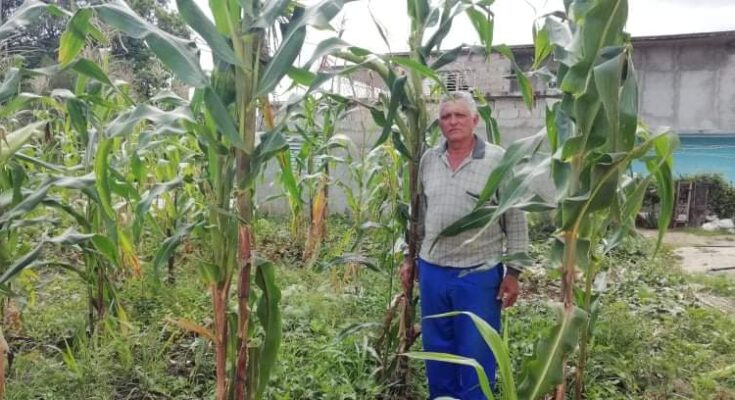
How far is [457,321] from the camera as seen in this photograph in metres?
2.59

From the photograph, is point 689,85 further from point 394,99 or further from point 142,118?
point 142,118

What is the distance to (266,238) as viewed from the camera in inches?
252

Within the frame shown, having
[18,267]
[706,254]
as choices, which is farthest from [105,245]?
[706,254]

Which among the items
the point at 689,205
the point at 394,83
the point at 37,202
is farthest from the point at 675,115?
the point at 37,202

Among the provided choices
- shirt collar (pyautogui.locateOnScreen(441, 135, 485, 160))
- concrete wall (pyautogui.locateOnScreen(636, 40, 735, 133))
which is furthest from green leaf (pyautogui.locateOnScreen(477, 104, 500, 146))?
concrete wall (pyautogui.locateOnScreen(636, 40, 735, 133))

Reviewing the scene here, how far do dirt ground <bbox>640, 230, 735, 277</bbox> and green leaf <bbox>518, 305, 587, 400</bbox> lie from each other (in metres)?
5.47

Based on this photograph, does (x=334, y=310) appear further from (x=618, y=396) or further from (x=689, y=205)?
(x=689, y=205)

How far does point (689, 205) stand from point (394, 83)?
9.81m

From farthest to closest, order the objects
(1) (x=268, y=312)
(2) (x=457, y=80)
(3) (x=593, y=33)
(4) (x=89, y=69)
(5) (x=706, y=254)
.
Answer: (5) (x=706, y=254)
(2) (x=457, y=80)
(1) (x=268, y=312)
(4) (x=89, y=69)
(3) (x=593, y=33)

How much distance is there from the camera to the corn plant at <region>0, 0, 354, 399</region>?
4.97 feet

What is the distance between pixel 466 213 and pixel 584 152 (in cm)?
101

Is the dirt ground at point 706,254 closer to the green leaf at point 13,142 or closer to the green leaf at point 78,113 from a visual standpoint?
A: the green leaf at point 78,113

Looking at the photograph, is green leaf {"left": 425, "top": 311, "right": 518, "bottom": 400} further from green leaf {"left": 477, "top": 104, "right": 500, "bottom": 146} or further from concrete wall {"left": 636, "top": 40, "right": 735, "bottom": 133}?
concrete wall {"left": 636, "top": 40, "right": 735, "bottom": 133}

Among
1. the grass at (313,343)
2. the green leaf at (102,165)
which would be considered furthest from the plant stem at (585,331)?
the green leaf at (102,165)
